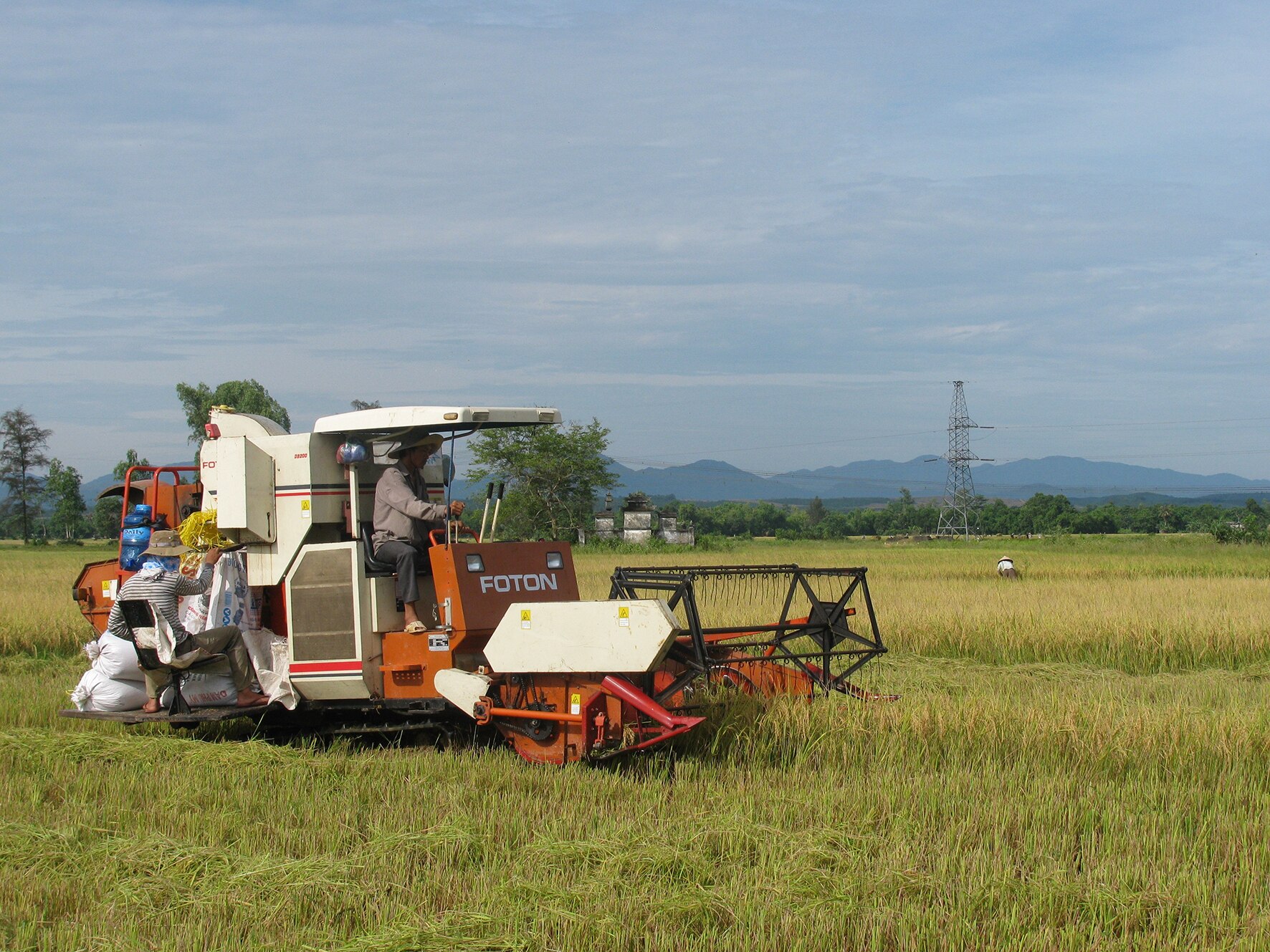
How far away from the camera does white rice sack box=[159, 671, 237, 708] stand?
8742 millimetres

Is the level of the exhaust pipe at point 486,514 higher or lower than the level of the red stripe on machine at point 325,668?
higher

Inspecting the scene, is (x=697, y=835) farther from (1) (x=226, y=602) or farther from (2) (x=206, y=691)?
(2) (x=206, y=691)

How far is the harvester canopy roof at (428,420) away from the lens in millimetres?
8320

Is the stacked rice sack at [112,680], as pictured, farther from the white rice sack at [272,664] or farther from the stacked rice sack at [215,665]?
the white rice sack at [272,664]

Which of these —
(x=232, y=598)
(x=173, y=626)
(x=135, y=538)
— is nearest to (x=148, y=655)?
(x=173, y=626)

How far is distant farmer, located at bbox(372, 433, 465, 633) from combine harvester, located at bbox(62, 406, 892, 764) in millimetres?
112

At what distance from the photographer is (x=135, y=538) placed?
9.48 meters

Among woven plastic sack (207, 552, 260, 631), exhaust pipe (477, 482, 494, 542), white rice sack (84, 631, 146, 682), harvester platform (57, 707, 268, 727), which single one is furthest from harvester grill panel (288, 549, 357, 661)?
white rice sack (84, 631, 146, 682)

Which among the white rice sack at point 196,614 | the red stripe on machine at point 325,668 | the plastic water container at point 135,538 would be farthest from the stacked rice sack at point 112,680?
the red stripe on machine at point 325,668

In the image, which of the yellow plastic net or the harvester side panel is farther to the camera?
the yellow plastic net

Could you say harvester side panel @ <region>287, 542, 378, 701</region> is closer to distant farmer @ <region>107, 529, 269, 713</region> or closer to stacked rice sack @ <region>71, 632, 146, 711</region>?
distant farmer @ <region>107, 529, 269, 713</region>

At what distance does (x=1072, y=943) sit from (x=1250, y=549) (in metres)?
36.7

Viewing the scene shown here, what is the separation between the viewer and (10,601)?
18.9 metres

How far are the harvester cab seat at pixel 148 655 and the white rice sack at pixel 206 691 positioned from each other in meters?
0.07
